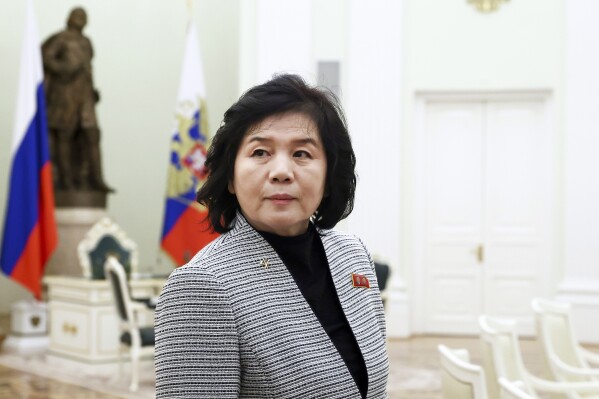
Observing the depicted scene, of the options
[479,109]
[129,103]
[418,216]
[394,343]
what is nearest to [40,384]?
[394,343]

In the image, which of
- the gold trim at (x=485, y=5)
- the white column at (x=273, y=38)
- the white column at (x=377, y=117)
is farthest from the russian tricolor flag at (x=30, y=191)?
the gold trim at (x=485, y=5)

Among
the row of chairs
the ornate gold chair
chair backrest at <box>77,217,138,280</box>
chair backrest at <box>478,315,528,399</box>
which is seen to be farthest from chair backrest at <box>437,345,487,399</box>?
chair backrest at <box>77,217,138,280</box>

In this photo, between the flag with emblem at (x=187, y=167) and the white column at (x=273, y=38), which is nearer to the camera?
the flag with emblem at (x=187, y=167)

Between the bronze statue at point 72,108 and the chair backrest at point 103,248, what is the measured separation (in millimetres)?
2605

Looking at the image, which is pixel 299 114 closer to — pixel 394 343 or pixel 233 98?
pixel 394 343

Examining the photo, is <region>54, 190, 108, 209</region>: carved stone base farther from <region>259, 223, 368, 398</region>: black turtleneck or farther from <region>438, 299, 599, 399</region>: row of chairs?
<region>259, 223, 368, 398</region>: black turtleneck

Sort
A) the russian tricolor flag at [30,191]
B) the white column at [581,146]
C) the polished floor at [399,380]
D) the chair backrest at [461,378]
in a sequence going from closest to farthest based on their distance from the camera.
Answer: the chair backrest at [461,378], the polished floor at [399,380], the russian tricolor flag at [30,191], the white column at [581,146]

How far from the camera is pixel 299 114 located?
1647 millimetres

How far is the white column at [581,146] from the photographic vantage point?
10766mm

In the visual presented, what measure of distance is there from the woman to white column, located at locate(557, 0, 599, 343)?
9.46m

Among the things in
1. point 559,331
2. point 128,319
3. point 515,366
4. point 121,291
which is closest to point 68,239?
point 121,291

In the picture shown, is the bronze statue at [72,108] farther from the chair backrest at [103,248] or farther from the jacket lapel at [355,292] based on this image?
the jacket lapel at [355,292]

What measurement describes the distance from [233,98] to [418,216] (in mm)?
4153

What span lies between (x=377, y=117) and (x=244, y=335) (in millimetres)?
9690
